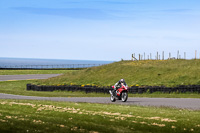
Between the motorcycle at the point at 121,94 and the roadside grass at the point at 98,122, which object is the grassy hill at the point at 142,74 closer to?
the motorcycle at the point at 121,94

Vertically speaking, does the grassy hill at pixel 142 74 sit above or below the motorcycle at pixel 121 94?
above

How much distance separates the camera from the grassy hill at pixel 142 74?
113 feet

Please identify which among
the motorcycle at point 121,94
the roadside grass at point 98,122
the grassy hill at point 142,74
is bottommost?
the roadside grass at point 98,122

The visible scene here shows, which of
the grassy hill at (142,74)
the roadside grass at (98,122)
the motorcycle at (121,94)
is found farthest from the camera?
the grassy hill at (142,74)

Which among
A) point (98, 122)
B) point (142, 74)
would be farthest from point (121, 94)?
point (142, 74)

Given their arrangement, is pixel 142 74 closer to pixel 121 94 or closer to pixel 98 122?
pixel 121 94

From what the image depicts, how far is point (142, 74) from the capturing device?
125ft

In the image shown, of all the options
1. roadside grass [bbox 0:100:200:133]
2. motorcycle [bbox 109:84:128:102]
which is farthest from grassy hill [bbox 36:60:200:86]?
roadside grass [bbox 0:100:200:133]

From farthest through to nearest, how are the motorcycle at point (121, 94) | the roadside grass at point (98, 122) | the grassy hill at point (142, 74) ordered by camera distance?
the grassy hill at point (142, 74), the motorcycle at point (121, 94), the roadside grass at point (98, 122)

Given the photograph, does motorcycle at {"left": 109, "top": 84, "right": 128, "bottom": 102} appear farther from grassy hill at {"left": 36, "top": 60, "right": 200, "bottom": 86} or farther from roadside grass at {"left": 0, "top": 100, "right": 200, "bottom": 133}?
grassy hill at {"left": 36, "top": 60, "right": 200, "bottom": 86}

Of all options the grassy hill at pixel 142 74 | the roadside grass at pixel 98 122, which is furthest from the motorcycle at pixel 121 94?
the grassy hill at pixel 142 74

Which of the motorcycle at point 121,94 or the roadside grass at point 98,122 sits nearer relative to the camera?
the roadside grass at point 98,122

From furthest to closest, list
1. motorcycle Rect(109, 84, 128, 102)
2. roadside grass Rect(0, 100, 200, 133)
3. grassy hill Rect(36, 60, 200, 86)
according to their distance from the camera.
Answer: grassy hill Rect(36, 60, 200, 86), motorcycle Rect(109, 84, 128, 102), roadside grass Rect(0, 100, 200, 133)

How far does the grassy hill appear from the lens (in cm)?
3459
